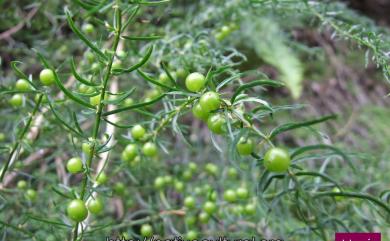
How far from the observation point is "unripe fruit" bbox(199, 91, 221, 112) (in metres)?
0.44

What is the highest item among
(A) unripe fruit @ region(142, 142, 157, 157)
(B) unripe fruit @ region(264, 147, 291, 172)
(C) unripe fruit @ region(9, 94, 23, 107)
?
(C) unripe fruit @ region(9, 94, 23, 107)

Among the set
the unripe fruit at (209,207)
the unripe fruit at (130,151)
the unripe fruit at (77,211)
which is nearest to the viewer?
the unripe fruit at (77,211)

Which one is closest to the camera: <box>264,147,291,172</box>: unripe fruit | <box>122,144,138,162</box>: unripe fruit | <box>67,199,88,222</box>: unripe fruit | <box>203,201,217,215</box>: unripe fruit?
<box>264,147,291,172</box>: unripe fruit

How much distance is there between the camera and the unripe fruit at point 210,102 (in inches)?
17.2

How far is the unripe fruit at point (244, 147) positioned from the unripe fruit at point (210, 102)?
50mm

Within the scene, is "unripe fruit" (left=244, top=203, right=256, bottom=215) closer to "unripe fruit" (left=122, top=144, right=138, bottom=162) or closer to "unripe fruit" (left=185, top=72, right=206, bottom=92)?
"unripe fruit" (left=122, top=144, right=138, bottom=162)

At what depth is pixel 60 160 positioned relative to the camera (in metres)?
1.06

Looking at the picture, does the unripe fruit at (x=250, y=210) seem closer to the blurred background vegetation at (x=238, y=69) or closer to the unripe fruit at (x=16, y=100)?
the blurred background vegetation at (x=238, y=69)

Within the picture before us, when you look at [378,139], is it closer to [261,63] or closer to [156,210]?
[261,63]

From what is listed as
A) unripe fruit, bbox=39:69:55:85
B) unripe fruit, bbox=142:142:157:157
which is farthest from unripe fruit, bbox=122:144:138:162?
unripe fruit, bbox=39:69:55:85

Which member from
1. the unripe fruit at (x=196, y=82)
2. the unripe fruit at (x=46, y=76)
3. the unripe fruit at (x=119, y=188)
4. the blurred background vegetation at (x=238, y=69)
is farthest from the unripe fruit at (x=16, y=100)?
the unripe fruit at (x=196, y=82)

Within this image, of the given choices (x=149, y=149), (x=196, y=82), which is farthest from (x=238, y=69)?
(x=196, y=82)

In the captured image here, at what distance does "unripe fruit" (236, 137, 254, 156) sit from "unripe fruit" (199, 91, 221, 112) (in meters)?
0.05

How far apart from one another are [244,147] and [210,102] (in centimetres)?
7
